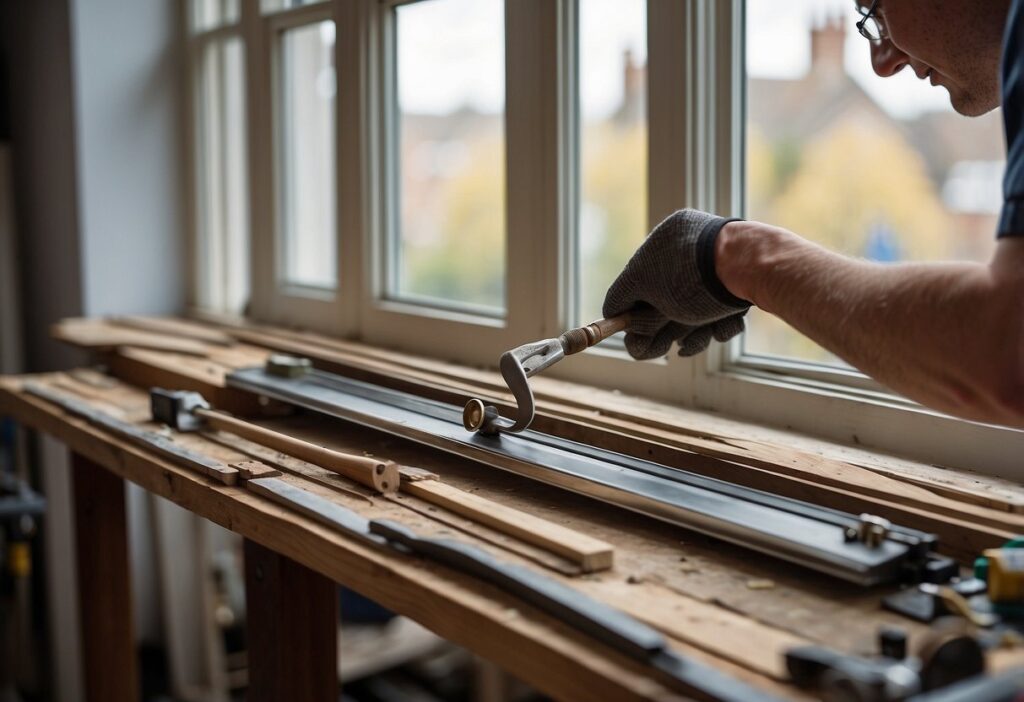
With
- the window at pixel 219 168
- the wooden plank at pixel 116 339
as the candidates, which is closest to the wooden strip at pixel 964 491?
the wooden plank at pixel 116 339

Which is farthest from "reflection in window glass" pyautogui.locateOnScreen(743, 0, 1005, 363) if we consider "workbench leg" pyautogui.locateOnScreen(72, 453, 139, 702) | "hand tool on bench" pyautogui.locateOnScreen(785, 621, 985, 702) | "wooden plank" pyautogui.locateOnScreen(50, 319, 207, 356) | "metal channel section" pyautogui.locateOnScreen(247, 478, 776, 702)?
"hand tool on bench" pyautogui.locateOnScreen(785, 621, 985, 702)

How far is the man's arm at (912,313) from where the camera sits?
3.35ft

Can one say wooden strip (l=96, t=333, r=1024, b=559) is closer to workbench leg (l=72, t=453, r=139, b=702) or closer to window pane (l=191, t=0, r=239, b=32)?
workbench leg (l=72, t=453, r=139, b=702)

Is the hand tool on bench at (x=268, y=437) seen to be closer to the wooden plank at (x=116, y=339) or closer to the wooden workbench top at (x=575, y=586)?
the wooden workbench top at (x=575, y=586)

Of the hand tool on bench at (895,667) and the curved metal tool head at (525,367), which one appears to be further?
the curved metal tool head at (525,367)

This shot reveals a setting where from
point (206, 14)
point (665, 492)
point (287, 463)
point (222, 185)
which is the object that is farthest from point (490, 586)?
point (206, 14)

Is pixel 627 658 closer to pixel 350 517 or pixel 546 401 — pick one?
pixel 350 517

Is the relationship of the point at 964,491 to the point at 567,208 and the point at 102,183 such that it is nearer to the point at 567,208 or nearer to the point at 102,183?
the point at 567,208

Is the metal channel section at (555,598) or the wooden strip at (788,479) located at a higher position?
the wooden strip at (788,479)

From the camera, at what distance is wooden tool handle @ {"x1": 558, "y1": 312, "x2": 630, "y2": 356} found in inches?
59.8

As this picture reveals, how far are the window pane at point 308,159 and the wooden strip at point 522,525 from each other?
1.66 m

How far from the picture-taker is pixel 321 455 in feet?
5.62

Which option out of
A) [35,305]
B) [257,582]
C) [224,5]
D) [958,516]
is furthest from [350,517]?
[35,305]

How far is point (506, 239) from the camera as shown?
90.4 inches
